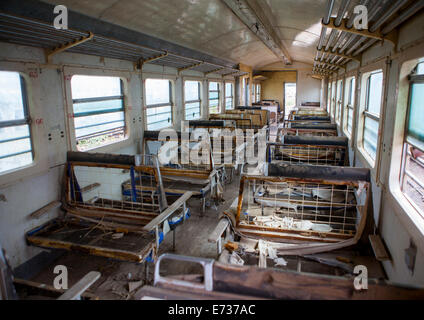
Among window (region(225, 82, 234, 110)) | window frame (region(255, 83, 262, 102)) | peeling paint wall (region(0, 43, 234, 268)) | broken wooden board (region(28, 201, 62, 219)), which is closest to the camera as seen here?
peeling paint wall (region(0, 43, 234, 268))

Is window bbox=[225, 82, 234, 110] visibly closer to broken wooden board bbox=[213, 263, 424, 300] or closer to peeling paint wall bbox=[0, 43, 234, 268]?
peeling paint wall bbox=[0, 43, 234, 268]

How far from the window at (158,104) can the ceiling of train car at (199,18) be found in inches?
49.7

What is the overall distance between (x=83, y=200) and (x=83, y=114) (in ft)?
4.72

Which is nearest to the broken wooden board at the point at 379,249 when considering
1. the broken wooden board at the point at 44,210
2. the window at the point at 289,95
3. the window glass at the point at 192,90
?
the broken wooden board at the point at 44,210

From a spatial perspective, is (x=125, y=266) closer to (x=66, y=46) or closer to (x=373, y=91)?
(x=66, y=46)

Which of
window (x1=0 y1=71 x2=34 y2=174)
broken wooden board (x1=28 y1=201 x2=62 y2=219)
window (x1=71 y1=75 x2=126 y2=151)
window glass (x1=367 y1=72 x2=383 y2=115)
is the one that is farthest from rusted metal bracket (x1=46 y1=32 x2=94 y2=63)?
window glass (x1=367 y1=72 x2=383 y2=115)

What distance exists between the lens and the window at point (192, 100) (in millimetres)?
10219

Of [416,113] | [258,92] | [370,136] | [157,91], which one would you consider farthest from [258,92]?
[416,113]

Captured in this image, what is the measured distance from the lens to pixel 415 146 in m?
2.91

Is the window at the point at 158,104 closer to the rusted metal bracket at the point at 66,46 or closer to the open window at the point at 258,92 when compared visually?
the rusted metal bracket at the point at 66,46

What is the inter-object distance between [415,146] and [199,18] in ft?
16.0

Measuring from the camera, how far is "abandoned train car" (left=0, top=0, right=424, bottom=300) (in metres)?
2.68

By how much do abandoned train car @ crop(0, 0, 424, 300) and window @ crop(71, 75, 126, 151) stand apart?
0.10 feet
